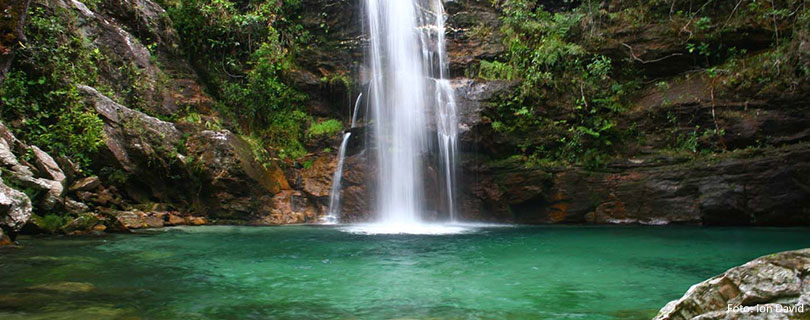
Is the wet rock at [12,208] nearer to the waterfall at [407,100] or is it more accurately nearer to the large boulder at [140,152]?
the large boulder at [140,152]

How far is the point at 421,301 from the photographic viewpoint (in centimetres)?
439

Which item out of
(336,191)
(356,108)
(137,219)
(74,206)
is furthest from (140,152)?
(356,108)

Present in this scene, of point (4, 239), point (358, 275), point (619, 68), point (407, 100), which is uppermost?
point (619, 68)

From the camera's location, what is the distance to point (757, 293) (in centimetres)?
217

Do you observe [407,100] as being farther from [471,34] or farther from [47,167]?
[47,167]

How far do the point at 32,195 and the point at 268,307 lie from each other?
19.7ft

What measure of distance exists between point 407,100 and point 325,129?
274 centimetres

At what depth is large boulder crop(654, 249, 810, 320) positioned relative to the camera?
206 centimetres

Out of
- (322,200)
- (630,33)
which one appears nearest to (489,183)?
(322,200)

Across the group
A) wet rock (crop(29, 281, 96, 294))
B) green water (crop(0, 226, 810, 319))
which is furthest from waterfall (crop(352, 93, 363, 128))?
wet rock (crop(29, 281, 96, 294))

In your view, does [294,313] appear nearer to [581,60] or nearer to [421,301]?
[421,301]

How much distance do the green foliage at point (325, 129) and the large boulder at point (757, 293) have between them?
1296cm

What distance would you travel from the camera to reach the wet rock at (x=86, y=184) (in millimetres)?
9438

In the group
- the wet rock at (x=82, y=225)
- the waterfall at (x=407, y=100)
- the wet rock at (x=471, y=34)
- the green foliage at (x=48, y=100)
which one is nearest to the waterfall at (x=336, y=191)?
the waterfall at (x=407, y=100)
